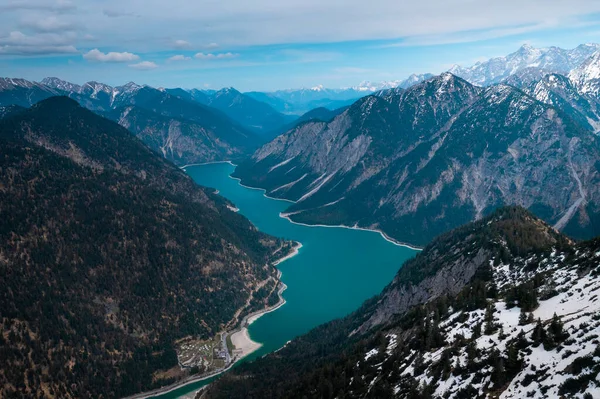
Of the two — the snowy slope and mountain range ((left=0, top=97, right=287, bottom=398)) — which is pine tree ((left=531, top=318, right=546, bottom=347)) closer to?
the snowy slope

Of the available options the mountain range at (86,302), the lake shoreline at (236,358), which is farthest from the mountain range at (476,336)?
the mountain range at (86,302)

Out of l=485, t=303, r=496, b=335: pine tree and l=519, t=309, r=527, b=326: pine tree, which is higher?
l=519, t=309, r=527, b=326: pine tree

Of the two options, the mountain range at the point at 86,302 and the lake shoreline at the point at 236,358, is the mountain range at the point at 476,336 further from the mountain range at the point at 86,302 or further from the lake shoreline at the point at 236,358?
the mountain range at the point at 86,302

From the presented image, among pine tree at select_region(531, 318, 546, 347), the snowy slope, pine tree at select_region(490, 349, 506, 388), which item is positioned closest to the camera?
the snowy slope

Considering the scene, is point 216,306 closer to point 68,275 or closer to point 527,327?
point 68,275

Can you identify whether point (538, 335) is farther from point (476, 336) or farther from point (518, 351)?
point (476, 336)

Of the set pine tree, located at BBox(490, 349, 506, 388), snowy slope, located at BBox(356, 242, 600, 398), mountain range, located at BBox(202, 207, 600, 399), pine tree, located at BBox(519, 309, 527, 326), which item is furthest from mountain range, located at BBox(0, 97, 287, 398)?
pine tree, located at BBox(490, 349, 506, 388)

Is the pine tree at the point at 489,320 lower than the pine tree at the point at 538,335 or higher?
lower

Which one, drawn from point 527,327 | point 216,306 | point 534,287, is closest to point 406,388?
point 527,327

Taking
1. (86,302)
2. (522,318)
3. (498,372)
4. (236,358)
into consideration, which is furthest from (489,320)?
(86,302)

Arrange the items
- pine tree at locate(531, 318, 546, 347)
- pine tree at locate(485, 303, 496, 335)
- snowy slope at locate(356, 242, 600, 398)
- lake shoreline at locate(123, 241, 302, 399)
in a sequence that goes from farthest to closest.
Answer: lake shoreline at locate(123, 241, 302, 399) < pine tree at locate(485, 303, 496, 335) < pine tree at locate(531, 318, 546, 347) < snowy slope at locate(356, 242, 600, 398)

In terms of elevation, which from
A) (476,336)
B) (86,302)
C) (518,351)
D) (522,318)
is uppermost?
(518,351)
